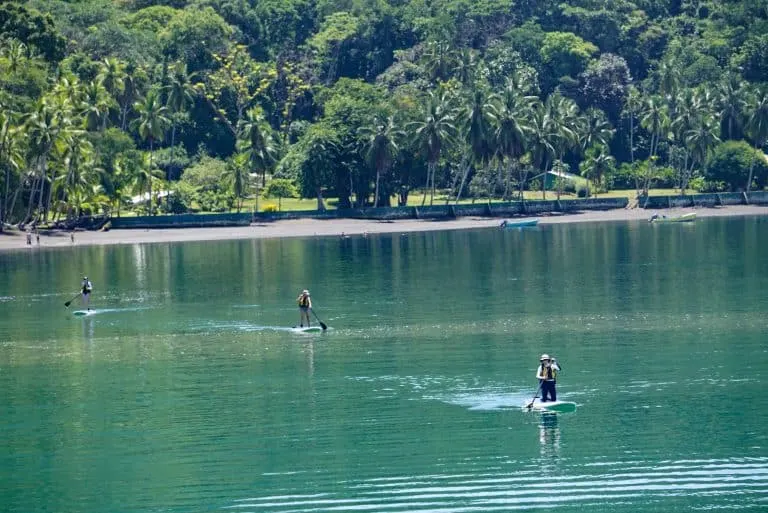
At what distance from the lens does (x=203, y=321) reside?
78688 mm

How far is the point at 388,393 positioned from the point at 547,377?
7.39 meters

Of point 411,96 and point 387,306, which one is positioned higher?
point 411,96

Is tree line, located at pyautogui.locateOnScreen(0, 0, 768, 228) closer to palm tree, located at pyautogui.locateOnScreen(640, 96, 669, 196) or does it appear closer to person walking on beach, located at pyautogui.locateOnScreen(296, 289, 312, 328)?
palm tree, located at pyautogui.locateOnScreen(640, 96, 669, 196)

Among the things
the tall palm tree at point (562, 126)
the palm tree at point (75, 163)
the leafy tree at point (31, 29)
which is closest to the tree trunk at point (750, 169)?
the tall palm tree at point (562, 126)

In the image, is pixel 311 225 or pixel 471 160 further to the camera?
pixel 471 160

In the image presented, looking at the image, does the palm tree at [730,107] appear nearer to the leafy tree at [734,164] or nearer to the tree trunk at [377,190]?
the leafy tree at [734,164]

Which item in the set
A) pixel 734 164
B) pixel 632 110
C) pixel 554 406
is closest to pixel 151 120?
pixel 632 110

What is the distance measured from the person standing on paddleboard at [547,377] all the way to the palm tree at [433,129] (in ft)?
364

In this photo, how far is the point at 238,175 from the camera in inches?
6176

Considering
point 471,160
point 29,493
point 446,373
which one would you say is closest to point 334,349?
point 446,373

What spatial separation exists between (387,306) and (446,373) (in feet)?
82.7

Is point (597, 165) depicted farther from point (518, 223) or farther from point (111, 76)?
point (111, 76)

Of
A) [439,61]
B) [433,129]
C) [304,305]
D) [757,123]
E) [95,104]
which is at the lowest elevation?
[304,305]

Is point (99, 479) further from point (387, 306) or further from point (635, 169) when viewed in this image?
point (635, 169)
